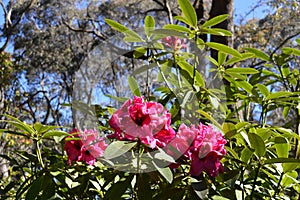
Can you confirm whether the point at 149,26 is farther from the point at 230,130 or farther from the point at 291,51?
the point at 291,51

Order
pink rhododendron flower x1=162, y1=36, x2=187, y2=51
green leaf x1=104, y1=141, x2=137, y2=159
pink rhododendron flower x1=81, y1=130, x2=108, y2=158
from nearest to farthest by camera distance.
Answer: green leaf x1=104, y1=141, x2=137, y2=159, pink rhododendron flower x1=81, y1=130, x2=108, y2=158, pink rhododendron flower x1=162, y1=36, x2=187, y2=51

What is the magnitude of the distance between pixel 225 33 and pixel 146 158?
33 centimetres

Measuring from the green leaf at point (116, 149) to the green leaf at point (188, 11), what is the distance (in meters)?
0.31

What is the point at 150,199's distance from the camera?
82 centimetres

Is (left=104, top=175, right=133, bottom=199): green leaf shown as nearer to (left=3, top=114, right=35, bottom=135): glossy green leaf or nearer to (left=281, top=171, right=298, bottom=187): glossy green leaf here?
(left=3, top=114, right=35, bottom=135): glossy green leaf

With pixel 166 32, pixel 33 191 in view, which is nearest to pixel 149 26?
pixel 166 32

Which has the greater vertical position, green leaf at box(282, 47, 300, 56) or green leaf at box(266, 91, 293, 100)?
green leaf at box(282, 47, 300, 56)

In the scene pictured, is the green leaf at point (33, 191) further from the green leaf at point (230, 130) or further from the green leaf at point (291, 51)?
the green leaf at point (291, 51)

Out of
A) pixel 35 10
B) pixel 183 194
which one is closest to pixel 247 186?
pixel 183 194

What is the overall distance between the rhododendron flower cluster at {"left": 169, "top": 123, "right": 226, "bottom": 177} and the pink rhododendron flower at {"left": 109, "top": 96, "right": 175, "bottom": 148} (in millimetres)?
32

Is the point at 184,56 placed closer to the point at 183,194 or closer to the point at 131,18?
the point at 183,194

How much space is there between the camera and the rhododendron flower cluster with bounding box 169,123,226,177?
82cm

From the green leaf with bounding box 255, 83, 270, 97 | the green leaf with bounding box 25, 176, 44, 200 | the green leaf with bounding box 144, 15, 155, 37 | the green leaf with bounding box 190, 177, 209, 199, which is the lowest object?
the green leaf with bounding box 190, 177, 209, 199

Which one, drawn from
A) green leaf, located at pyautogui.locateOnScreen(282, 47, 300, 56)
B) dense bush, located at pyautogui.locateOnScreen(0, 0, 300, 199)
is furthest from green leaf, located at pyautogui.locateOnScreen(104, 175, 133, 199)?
green leaf, located at pyautogui.locateOnScreen(282, 47, 300, 56)
